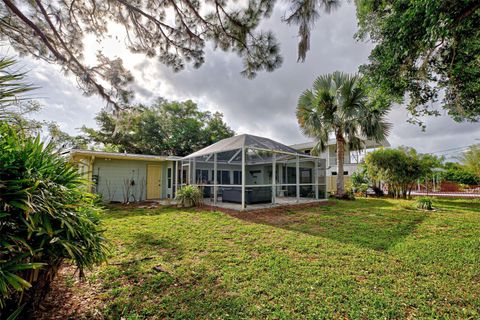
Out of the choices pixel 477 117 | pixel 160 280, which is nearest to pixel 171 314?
pixel 160 280

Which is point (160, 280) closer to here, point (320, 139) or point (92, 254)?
point (92, 254)

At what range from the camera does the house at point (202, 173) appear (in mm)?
9578

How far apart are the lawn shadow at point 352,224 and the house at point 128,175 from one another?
7175 mm

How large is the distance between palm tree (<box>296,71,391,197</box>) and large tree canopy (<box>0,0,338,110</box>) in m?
6.91

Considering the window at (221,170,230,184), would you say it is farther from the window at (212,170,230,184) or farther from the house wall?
the house wall

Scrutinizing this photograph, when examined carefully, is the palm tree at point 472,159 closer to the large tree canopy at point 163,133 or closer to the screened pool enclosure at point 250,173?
the screened pool enclosure at point 250,173

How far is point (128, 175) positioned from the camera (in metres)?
11.5

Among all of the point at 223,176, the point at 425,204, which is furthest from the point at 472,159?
the point at 223,176

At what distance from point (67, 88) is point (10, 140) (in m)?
5.02

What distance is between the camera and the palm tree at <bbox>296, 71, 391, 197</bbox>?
10.3 metres

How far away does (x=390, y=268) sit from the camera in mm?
3236

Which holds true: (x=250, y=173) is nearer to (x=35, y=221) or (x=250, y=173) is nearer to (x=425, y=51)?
(x=425, y=51)

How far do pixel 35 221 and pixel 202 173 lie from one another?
11514 mm

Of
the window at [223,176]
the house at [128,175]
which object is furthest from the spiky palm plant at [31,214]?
the window at [223,176]
